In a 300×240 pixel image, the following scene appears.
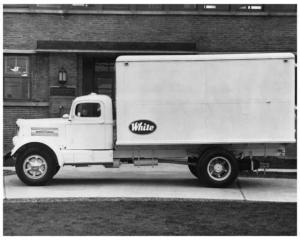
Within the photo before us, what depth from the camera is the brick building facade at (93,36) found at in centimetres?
1867

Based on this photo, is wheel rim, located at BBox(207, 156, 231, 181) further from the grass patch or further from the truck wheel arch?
the truck wheel arch

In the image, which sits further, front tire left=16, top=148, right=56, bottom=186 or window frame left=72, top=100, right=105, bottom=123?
window frame left=72, top=100, right=105, bottom=123

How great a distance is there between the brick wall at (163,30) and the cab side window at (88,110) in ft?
21.6

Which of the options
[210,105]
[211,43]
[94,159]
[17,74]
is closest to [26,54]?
[17,74]

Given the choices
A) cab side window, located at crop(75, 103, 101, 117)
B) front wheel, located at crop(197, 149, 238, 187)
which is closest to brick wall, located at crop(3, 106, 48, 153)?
cab side window, located at crop(75, 103, 101, 117)

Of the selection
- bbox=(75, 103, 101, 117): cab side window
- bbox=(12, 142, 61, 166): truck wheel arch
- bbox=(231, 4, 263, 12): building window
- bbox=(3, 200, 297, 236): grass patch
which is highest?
bbox=(231, 4, 263, 12): building window

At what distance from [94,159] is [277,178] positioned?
16.2 ft

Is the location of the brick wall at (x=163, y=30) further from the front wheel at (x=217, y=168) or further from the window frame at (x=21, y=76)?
the front wheel at (x=217, y=168)

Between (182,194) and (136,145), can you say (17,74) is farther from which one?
(182,194)

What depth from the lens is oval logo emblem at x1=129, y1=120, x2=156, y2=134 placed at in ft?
39.3

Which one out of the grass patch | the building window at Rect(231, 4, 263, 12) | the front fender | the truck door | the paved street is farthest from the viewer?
the building window at Rect(231, 4, 263, 12)

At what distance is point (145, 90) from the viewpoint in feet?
39.1

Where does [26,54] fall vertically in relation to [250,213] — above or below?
above

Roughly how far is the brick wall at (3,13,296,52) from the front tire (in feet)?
24.6
